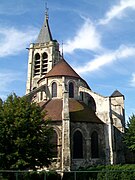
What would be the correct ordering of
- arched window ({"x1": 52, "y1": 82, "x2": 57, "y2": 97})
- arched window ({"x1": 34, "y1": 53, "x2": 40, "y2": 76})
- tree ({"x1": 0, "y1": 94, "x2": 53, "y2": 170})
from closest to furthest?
tree ({"x1": 0, "y1": 94, "x2": 53, "y2": 170}) < arched window ({"x1": 52, "y1": 82, "x2": 57, "y2": 97}) < arched window ({"x1": 34, "y1": 53, "x2": 40, "y2": 76})

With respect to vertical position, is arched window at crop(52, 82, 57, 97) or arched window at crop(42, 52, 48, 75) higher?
arched window at crop(42, 52, 48, 75)

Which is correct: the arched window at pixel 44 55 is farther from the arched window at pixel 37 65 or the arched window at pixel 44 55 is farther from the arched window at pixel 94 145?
the arched window at pixel 94 145

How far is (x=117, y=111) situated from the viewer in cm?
3341

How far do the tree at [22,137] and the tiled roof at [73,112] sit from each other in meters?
4.72

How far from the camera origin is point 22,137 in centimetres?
2009

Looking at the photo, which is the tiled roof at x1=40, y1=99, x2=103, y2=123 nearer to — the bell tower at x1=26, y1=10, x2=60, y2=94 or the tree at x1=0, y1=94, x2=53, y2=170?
the tree at x1=0, y1=94, x2=53, y2=170

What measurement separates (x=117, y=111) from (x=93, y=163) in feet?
33.0

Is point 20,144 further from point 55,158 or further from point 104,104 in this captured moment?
point 104,104

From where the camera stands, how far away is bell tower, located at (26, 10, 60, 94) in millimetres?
45000

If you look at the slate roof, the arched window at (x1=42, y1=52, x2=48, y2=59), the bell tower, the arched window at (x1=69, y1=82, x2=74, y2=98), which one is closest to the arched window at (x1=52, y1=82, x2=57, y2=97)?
the arched window at (x1=69, y1=82, x2=74, y2=98)

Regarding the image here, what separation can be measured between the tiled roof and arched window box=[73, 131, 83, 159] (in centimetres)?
155

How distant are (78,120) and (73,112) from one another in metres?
1.44

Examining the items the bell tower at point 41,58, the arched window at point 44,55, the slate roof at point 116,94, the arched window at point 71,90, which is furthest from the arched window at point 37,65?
the slate roof at point 116,94

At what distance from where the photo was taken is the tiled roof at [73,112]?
26.3 m
